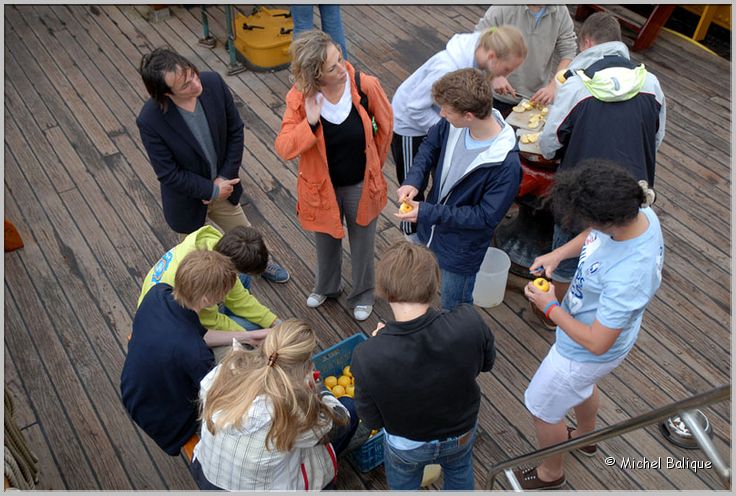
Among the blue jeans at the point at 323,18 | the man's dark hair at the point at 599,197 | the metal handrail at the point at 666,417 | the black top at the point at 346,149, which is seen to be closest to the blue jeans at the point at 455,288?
the black top at the point at 346,149

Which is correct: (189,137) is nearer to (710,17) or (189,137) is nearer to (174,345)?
(174,345)

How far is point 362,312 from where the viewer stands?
11.5ft

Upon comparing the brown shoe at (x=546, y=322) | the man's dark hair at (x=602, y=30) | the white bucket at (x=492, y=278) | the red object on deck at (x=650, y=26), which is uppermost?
the man's dark hair at (x=602, y=30)

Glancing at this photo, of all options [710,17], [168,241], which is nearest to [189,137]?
[168,241]

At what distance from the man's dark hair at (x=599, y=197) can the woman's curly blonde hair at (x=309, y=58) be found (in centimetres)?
110

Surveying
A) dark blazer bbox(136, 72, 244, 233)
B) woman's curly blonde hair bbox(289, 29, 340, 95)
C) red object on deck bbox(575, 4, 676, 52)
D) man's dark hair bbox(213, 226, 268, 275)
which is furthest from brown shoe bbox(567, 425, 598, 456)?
red object on deck bbox(575, 4, 676, 52)

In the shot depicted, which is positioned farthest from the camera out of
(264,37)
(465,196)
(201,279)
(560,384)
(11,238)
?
(264,37)

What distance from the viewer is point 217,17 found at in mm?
5965

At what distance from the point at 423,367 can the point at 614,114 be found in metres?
1.52

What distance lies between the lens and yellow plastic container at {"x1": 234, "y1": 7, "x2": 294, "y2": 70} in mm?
5207

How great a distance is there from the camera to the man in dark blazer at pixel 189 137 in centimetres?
270

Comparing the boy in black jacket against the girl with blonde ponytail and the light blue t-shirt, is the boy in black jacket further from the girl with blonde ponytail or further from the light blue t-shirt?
the light blue t-shirt

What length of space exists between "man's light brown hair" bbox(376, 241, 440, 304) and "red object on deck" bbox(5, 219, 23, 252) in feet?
9.58

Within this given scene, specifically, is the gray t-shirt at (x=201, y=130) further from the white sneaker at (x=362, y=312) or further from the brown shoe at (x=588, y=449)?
the brown shoe at (x=588, y=449)
